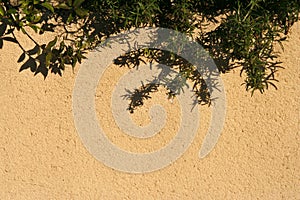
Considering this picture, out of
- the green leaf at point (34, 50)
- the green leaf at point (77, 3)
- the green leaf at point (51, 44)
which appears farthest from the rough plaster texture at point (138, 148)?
the green leaf at point (77, 3)

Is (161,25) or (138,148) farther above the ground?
(161,25)

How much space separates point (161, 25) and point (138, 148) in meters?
0.57

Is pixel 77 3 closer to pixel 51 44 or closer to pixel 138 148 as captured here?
pixel 51 44

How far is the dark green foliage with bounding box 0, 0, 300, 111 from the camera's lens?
6.05 feet

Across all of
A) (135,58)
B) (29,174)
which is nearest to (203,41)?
(135,58)

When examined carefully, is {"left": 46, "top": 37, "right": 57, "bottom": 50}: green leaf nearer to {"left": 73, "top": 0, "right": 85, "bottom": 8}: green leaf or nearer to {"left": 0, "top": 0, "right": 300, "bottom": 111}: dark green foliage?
{"left": 0, "top": 0, "right": 300, "bottom": 111}: dark green foliage

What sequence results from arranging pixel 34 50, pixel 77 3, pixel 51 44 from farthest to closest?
pixel 34 50, pixel 51 44, pixel 77 3

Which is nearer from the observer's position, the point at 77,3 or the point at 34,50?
the point at 77,3

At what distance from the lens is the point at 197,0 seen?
6.35ft

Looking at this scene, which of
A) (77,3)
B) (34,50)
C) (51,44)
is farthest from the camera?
(34,50)

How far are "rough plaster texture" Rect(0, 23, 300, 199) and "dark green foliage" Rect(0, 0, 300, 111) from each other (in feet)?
0.28

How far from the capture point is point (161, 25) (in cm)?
198

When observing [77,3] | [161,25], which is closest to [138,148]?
[161,25]

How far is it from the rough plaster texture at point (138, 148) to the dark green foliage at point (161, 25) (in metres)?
0.09
